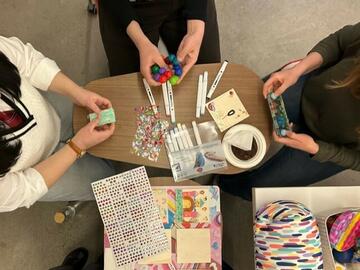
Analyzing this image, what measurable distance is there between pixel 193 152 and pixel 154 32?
53 centimetres

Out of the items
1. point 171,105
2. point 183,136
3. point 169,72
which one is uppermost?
point 169,72

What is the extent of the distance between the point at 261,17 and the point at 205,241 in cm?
135

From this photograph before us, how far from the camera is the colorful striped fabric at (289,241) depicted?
1.07m

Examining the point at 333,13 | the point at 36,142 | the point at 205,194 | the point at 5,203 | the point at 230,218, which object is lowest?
the point at 230,218

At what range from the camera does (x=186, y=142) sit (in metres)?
1.20

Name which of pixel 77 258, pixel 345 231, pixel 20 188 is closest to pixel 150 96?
pixel 20 188

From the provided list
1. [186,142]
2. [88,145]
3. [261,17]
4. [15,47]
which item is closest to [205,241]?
[186,142]

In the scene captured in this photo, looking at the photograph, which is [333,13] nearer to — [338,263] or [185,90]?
[185,90]

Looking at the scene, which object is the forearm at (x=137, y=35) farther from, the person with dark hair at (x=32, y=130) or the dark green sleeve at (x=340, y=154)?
the dark green sleeve at (x=340, y=154)

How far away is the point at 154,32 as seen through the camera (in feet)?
4.64

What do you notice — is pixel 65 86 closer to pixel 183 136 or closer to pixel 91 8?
pixel 183 136

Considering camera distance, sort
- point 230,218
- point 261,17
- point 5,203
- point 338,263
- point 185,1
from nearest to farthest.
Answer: point 5,203 < point 338,263 < point 185,1 < point 230,218 < point 261,17

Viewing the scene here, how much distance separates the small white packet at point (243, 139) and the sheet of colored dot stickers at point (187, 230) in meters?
0.17

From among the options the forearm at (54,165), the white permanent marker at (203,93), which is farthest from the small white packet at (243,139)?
the forearm at (54,165)
